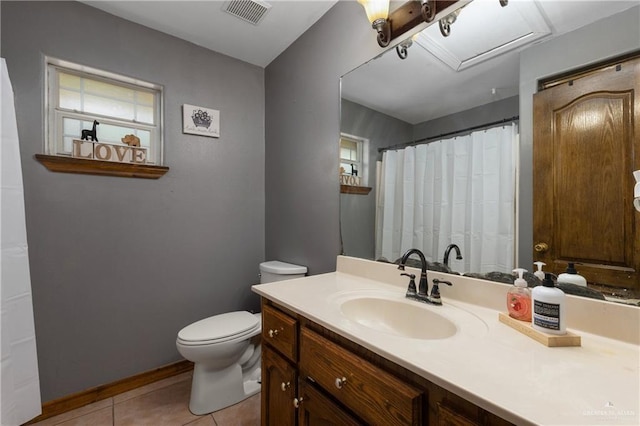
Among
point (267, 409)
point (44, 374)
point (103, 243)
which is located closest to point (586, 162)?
point (267, 409)

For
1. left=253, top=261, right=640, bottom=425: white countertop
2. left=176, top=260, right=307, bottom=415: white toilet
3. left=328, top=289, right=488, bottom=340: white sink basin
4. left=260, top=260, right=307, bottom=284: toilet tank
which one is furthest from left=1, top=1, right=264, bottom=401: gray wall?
left=253, top=261, right=640, bottom=425: white countertop

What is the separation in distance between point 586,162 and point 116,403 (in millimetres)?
2572

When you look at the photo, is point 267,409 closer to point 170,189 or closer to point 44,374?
point 44,374

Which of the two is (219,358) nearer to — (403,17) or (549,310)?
(549,310)

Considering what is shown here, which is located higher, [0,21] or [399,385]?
[0,21]

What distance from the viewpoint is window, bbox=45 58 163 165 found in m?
1.62

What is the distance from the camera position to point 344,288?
1.22 m

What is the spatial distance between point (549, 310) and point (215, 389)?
1.69m

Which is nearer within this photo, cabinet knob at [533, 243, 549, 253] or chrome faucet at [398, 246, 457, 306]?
cabinet knob at [533, 243, 549, 253]

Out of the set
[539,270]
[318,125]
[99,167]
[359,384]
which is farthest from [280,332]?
[99,167]

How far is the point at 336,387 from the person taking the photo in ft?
2.58

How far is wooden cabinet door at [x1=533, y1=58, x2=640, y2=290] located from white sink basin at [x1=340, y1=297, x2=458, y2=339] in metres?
0.40

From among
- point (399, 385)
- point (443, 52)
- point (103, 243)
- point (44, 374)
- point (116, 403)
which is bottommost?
point (116, 403)

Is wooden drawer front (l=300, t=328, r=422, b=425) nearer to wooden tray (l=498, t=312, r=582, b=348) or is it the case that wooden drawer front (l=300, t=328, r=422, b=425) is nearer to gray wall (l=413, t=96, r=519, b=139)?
wooden tray (l=498, t=312, r=582, b=348)
